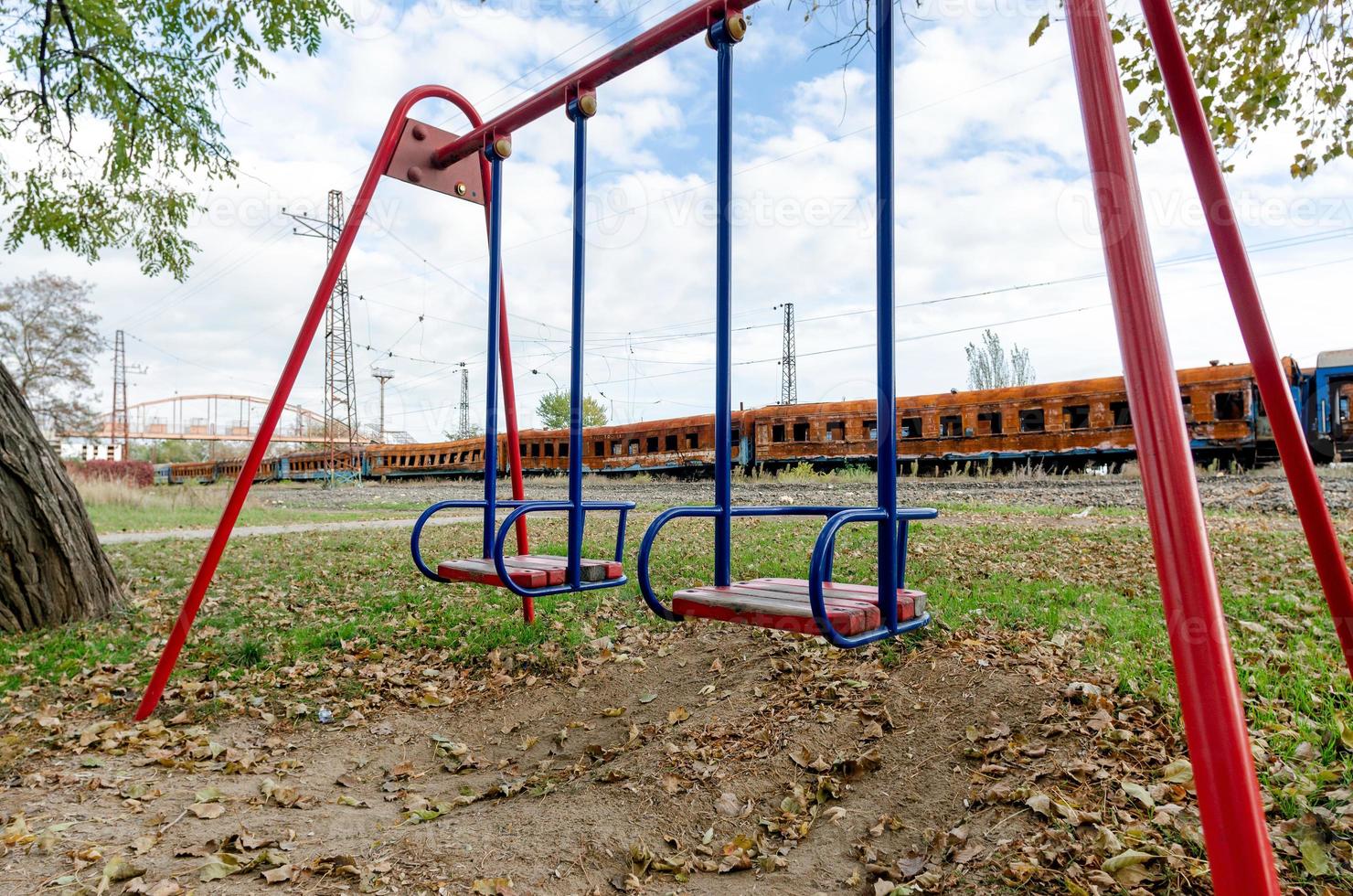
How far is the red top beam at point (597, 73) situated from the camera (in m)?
3.12

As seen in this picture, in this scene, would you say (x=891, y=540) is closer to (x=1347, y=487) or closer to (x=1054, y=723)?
(x=1054, y=723)

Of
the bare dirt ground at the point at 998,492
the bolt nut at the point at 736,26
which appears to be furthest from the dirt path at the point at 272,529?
the bolt nut at the point at 736,26

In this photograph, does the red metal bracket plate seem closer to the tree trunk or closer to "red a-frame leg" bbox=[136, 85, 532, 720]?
"red a-frame leg" bbox=[136, 85, 532, 720]

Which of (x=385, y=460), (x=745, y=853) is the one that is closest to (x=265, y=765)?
(x=745, y=853)

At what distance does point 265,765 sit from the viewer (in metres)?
3.79

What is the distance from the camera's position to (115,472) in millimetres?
25562

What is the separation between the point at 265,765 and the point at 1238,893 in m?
3.98

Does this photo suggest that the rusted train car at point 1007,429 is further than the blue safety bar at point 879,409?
Yes

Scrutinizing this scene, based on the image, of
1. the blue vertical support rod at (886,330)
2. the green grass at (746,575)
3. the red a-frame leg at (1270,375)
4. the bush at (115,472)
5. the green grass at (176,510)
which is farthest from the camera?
the bush at (115,472)

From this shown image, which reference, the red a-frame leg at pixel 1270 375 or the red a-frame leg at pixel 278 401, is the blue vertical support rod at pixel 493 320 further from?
the red a-frame leg at pixel 1270 375

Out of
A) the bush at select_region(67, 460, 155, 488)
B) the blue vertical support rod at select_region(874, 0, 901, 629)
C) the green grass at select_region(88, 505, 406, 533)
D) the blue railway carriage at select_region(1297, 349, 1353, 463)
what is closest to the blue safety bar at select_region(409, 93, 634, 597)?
the blue vertical support rod at select_region(874, 0, 901, 629)

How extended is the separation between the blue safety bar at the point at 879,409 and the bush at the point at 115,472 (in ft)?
71.2

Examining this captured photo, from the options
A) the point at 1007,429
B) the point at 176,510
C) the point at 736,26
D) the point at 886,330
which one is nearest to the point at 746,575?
the point at 886,330

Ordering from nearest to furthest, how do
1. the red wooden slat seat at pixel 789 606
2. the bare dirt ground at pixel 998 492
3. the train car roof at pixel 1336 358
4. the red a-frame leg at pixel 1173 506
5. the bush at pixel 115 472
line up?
1. the red a-frame leg at pixel 1173 506
2. the red wooden slat seat at pixel 789 606
3. the bare dirt ground at pixel 998 492
4. the train car roof at pixel 1336 358
5. the bush at pixel 115 472
